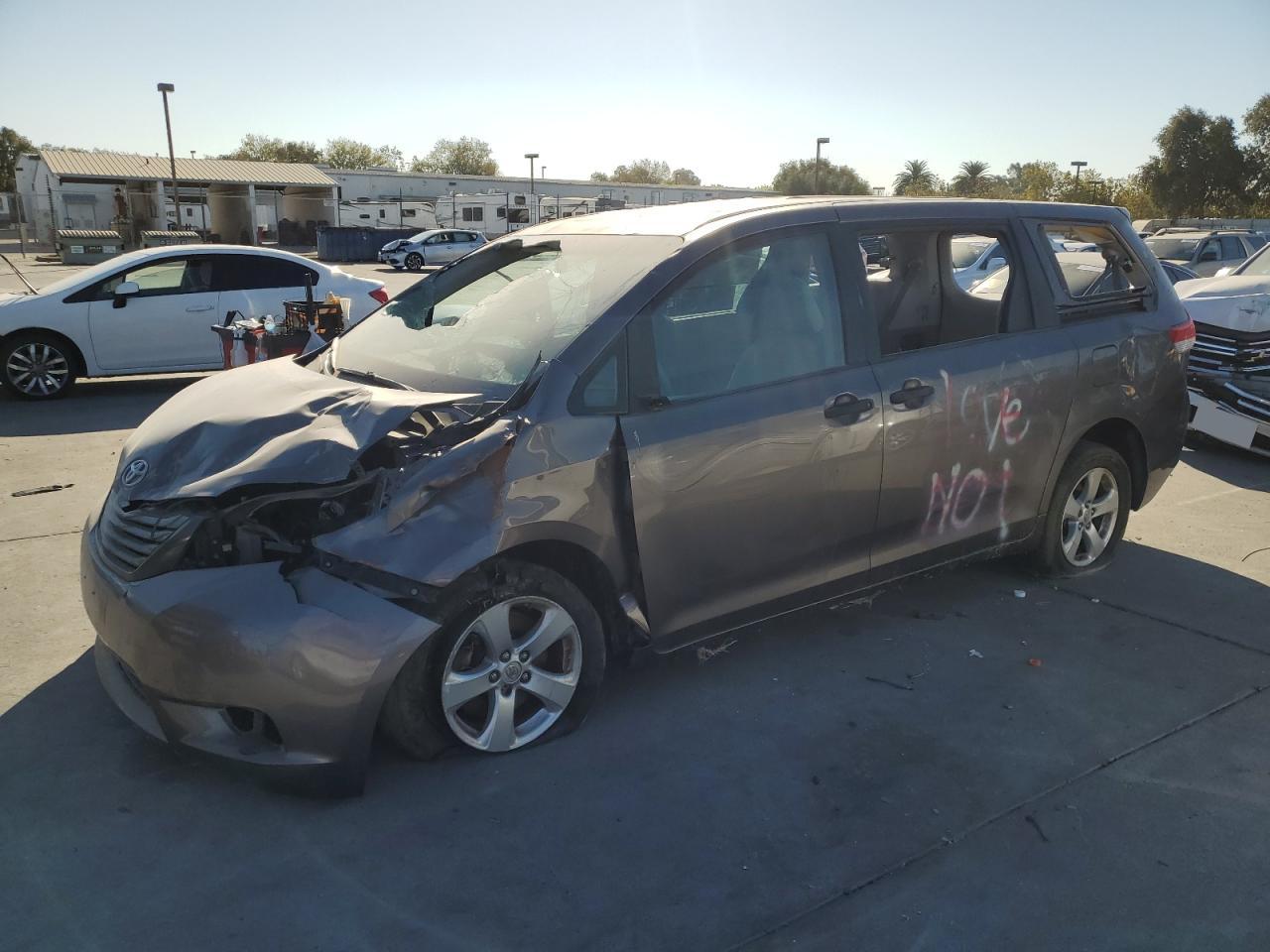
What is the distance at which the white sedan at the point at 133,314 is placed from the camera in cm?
Result: 981

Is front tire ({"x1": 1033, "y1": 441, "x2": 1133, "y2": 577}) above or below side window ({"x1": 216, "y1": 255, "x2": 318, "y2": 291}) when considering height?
below

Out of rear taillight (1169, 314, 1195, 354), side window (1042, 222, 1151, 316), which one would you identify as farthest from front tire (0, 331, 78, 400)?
rear taillight (1169, 314, 1195, 354)

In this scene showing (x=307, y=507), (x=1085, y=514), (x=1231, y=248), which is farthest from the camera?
(x=1231, y=248)

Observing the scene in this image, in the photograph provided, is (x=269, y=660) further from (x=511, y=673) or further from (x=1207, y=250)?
(x=1207, y=250)

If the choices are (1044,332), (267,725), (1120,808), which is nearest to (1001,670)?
(1120,808)

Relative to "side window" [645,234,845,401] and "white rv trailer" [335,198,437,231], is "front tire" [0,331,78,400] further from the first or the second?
"white rv trailer" [335,198,437,231]

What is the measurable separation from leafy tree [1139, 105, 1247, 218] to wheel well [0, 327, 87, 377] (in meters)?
57.3

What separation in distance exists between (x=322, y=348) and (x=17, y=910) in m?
2.70

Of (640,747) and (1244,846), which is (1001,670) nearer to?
(1244,846)

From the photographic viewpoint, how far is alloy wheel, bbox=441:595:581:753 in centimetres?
331

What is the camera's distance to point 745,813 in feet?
10.6

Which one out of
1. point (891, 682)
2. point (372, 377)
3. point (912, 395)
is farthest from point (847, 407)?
point (372, 377)

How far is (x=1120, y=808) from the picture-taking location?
3.28m

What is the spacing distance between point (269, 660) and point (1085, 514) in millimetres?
4190
